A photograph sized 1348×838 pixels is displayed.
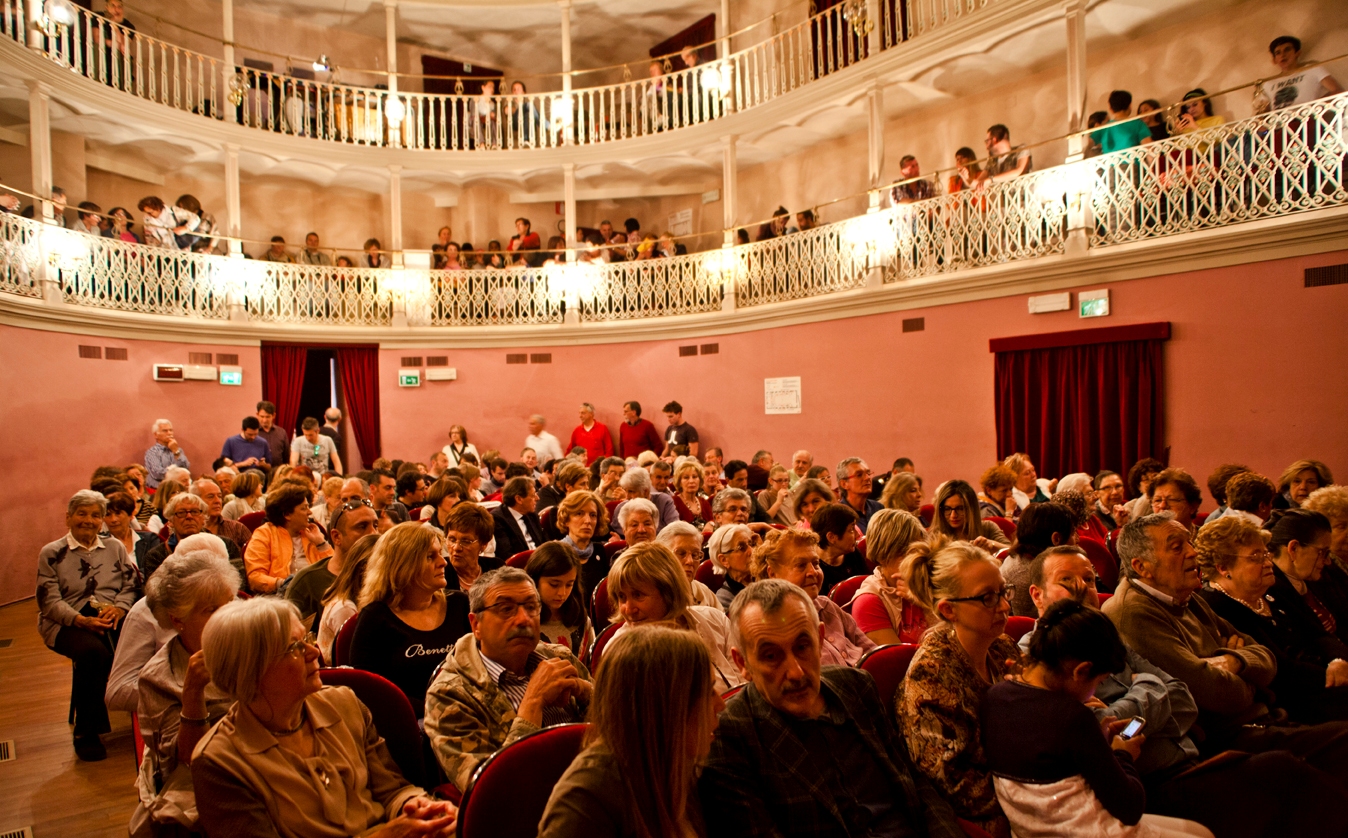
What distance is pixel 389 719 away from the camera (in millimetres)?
2326

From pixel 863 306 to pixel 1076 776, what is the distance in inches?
352

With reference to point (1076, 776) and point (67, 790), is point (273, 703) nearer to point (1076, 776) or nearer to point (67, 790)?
point (1076, 776)

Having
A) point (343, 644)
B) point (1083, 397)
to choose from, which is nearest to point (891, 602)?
point (343, 644)

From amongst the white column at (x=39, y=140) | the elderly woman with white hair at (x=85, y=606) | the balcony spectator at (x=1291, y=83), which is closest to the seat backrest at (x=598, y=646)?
the elderly woman with white hair at (x=85, y=606)

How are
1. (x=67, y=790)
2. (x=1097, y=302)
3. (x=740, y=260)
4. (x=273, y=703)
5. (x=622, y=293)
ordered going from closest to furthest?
1. (x=273, y=703)
2. (x=67, y=790)
3. (x=1097, y=302)
4. (x=740, y=260)
5. (x=622, y=293)

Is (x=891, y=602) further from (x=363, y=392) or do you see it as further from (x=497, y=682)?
(x=363, y=392)

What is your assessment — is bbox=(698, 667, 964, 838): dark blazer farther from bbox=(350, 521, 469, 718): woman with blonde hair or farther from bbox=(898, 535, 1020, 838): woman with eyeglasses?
bbox=(350, 521, 469, 718): woman with blonde hair

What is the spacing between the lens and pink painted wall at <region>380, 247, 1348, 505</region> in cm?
723

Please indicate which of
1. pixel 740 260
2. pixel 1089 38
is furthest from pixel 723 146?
pixel 1089 38

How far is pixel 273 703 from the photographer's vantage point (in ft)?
6.33

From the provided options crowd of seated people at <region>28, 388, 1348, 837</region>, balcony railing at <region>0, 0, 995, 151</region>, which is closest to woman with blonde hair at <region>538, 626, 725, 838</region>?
crowd of seated people at <region>28, 388, 1348, 837</region>

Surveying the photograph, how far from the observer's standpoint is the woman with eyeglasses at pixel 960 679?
6.75 ft

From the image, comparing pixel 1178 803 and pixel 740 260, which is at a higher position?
pixel 740 260

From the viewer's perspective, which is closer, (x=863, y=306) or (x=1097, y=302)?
(x=1097, y=302)
